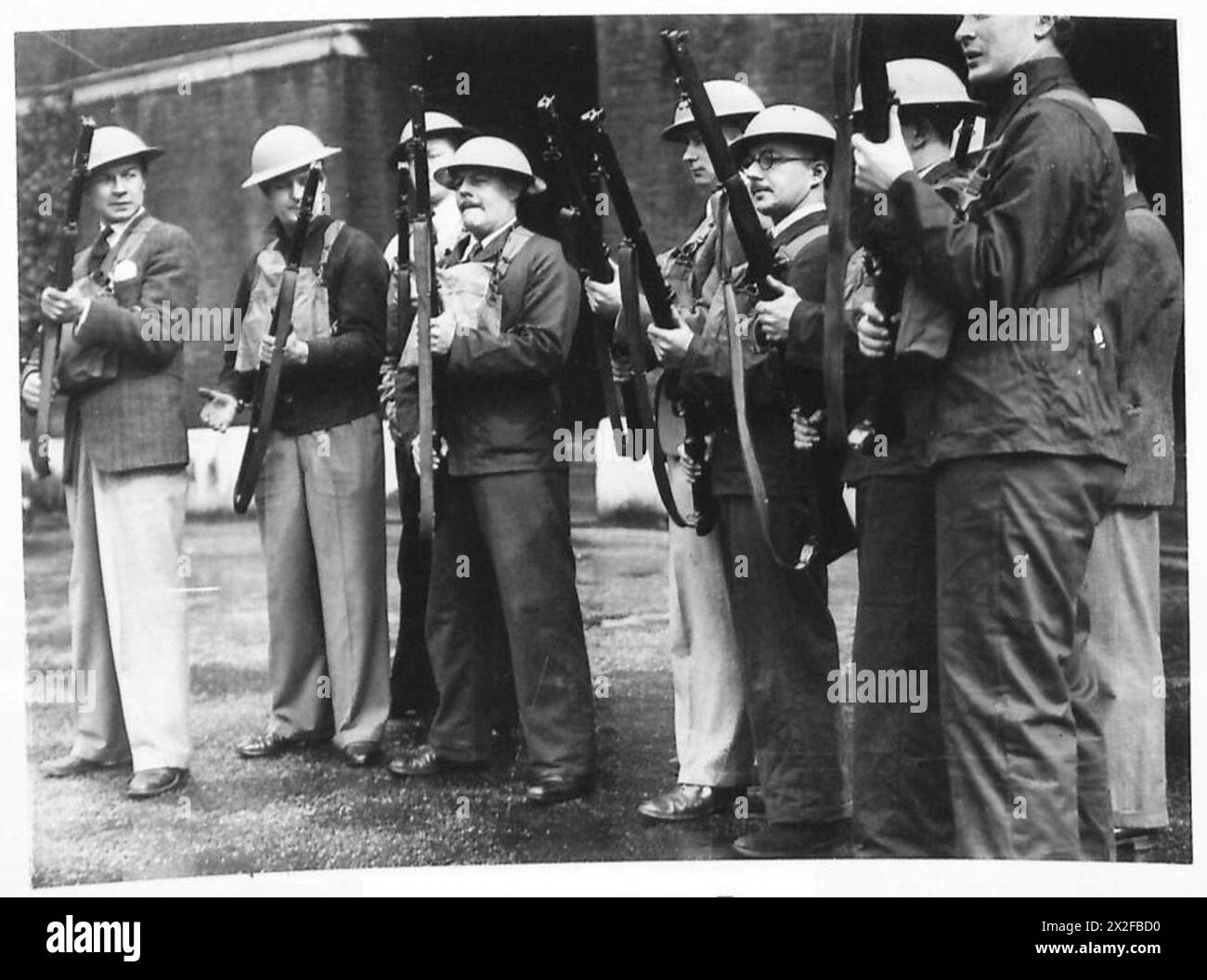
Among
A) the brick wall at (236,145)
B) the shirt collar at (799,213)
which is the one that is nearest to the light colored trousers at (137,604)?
the brick wall at (236,145)

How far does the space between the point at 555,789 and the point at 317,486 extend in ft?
4.74

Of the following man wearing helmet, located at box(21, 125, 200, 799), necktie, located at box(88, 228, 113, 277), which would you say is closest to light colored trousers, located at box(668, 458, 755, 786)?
man wearing helmet, located at box(21, 125, 200, 799)

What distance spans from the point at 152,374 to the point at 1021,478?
3249 millimetres

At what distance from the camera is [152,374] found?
7.48m

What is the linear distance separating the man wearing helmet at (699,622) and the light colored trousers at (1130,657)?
A: 1301 mm

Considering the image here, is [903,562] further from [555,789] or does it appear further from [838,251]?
[555,789]

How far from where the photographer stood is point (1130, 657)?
7168mm

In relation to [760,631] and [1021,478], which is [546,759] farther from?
[1021,478]

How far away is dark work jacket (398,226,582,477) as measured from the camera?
724 cm

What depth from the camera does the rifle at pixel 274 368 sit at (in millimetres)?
7359

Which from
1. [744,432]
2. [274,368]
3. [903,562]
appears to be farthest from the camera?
[274,368]

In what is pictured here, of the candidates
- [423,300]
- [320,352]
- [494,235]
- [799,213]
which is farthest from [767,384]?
[320,352]

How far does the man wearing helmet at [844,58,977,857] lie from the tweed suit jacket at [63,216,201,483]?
254cm

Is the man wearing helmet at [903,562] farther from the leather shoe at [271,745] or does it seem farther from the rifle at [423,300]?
the leather shoe at [271,745]
